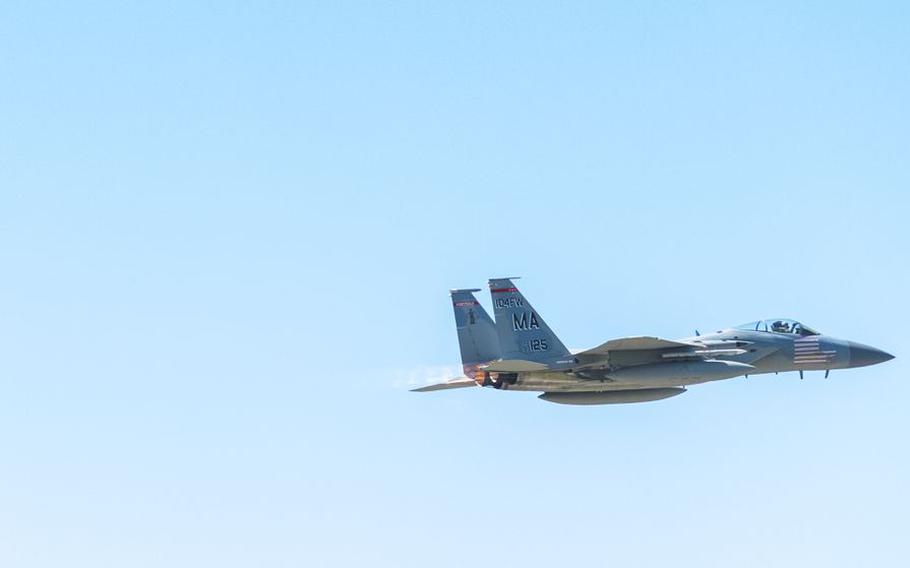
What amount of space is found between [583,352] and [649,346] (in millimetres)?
1939

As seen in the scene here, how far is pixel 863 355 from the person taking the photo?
44656 millimetres

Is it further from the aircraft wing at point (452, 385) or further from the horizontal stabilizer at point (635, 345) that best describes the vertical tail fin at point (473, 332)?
the horizontal stabilizer at point (635, 345)

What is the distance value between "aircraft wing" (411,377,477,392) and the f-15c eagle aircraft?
1.2 inches

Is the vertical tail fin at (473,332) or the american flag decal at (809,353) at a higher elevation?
the vertical tail fin at (473,332)

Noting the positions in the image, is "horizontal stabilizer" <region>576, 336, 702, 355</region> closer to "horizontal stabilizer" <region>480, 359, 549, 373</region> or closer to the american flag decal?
"horizontal stabilizer" <region>480, 359, 549, 373</region>

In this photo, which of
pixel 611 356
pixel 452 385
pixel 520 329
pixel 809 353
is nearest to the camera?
pixel 520 329

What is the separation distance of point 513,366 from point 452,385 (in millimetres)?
3712

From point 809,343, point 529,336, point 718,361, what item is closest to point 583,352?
point 529,336

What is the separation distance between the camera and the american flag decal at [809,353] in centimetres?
4378

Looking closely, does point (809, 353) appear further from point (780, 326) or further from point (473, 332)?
point (473, 332)

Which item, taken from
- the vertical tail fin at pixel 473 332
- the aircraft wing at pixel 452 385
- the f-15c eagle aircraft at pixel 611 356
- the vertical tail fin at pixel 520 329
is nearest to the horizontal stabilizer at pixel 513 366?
the f-15c eagle aircraft at pixel 611 356

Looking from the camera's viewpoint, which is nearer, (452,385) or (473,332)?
(473,332)

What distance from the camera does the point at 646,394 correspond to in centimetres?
4291

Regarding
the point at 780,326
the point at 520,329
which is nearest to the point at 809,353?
the point at 780,326
